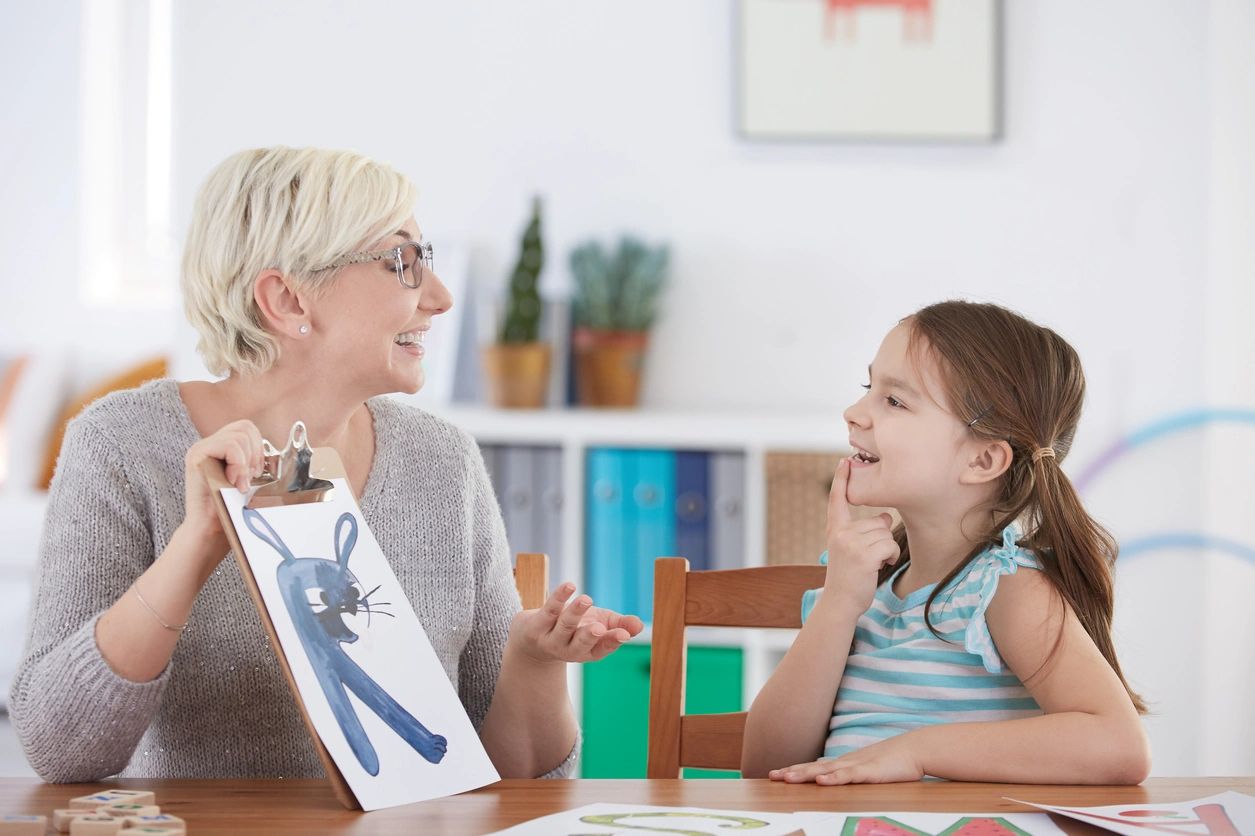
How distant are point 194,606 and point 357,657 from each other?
13.4 inches

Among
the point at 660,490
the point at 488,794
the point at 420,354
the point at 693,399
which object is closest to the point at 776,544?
the point at 660,490

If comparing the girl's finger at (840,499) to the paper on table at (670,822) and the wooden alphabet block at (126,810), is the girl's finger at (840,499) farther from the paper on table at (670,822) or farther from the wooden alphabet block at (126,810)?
the wooden alphabet block at (126,810)

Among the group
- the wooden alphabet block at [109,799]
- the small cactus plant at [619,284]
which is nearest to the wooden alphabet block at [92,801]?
the wooden alphabet block at [109,799]

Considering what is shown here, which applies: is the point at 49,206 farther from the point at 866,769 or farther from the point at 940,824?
the point at 940,824

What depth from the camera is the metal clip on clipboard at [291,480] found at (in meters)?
1.09

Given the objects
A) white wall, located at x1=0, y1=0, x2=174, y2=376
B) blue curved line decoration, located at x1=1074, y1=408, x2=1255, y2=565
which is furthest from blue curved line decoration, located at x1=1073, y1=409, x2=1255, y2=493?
white wall, located at x1=0, y1=0, x2=174, y2=376

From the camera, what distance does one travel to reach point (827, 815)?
0.99 meters

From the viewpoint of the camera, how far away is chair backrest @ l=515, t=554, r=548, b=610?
1.46m

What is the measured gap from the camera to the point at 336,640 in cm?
105

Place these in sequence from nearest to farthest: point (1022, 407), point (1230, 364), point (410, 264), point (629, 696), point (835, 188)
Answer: point (1022, 407), point (410, 264), point (629, 696), point (1230, 364), point (835, 188)

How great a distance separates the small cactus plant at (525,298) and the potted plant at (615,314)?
0.11 metres

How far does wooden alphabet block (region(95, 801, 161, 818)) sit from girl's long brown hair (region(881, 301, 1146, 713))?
0.72 meters

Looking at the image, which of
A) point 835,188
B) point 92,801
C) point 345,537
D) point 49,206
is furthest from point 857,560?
point 49,206

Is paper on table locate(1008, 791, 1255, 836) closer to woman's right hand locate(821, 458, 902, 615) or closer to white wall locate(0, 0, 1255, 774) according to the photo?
woman's right hand locate(821, 458, 902, 615)
